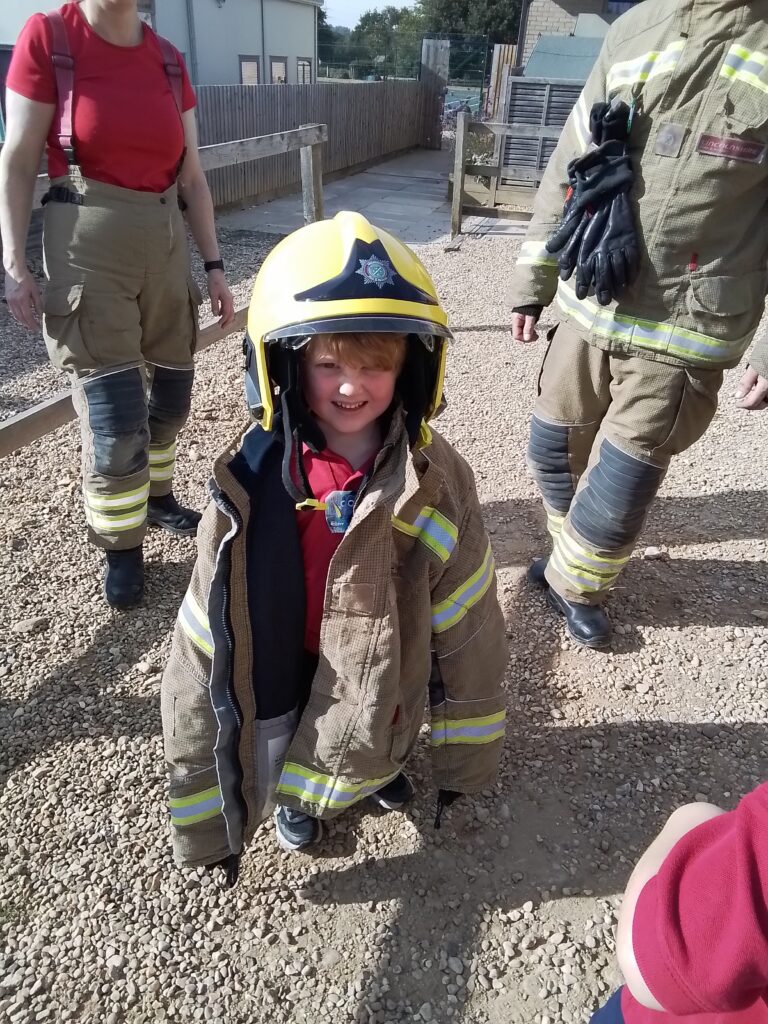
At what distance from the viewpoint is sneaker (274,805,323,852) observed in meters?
2.18

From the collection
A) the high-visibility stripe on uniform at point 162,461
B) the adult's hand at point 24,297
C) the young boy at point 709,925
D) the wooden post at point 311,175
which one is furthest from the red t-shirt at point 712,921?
the wooden post at point 311,175

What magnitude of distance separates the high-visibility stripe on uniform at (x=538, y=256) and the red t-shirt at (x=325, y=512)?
141 centimetres

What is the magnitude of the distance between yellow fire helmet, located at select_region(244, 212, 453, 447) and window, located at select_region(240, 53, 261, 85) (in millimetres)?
19492

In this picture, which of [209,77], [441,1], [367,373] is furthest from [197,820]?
[441,1]

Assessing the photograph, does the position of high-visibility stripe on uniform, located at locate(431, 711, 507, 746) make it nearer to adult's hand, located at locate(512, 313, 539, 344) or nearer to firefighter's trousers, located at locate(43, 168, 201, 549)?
adult's hand, located at locate(512, 313, 539, 344)

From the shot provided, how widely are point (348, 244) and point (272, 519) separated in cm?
63

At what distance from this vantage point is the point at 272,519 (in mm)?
1653

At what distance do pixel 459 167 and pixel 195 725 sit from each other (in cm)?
928

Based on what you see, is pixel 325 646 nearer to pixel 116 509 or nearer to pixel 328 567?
pixel 328 567

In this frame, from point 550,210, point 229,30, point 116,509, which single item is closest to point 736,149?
point 550,210

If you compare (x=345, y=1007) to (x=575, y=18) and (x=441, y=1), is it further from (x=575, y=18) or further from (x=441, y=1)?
(x=441, y=1)

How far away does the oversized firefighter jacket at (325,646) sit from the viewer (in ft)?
5.35

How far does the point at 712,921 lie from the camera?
0.79 metres

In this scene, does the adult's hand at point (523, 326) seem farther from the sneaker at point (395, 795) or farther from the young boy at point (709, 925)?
the young boy at point (709, 925)
